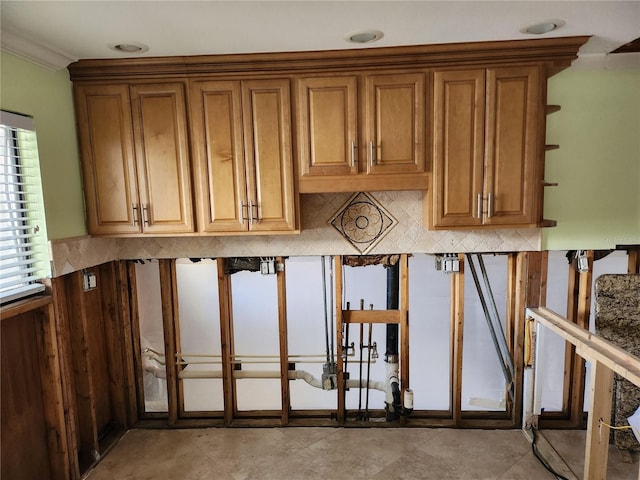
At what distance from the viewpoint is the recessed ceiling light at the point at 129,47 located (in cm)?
200

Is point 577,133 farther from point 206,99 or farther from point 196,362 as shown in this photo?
point 196,362

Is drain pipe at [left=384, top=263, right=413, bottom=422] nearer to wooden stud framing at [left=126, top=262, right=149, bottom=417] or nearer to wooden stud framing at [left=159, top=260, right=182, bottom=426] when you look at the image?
wooden stud framing at [left=159, top=260, right=182, bottom=426]

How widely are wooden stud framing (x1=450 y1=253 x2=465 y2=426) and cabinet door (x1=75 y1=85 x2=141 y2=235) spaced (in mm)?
2077

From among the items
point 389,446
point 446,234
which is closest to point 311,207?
point 446,234

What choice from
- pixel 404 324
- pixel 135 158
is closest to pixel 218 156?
pixel 135 158

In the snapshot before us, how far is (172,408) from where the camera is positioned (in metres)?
2.87

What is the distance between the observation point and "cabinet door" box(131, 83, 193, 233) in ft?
7.45

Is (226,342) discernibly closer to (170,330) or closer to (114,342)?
(170,330)

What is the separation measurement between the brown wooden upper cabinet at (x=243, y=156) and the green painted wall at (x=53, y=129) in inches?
27.7

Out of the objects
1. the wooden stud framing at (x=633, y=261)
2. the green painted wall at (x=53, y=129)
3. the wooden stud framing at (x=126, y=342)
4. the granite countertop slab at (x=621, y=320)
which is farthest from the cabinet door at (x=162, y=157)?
the wooden stud framing at (x=633, y=261)

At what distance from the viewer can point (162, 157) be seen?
7.61 ft

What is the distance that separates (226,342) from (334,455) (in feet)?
3.41

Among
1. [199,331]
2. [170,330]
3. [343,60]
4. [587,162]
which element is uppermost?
[343,60]

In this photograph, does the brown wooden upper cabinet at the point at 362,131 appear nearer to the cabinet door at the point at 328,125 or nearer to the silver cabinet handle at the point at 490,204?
the cabinet door at the point at 328,125
